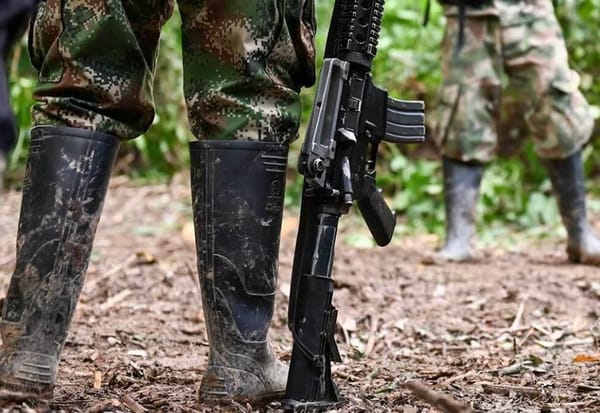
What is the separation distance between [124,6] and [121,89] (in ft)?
0.56

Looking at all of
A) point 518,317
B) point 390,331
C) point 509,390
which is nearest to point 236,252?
point 509,390

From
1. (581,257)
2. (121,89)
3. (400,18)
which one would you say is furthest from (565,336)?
(400,18)

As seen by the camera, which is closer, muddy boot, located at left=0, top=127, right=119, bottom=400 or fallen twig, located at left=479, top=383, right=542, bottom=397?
muddy boot, located at left=0, top=127, right=119, bottom=400

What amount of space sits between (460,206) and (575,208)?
0.49 m

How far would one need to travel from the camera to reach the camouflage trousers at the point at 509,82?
3863 mm

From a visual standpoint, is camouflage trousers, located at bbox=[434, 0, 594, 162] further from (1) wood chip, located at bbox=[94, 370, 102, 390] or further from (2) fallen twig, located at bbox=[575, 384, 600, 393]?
(1) wood chip, located at bbox=[94, 370, 102, 390]

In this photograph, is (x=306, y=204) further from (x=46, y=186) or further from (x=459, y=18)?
(x=459, y=18)

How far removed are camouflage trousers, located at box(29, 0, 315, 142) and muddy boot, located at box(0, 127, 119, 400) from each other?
62 mm

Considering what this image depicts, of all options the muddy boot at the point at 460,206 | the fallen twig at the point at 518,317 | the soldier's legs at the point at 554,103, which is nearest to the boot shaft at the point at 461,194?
the muddy boot at the point at 460,206

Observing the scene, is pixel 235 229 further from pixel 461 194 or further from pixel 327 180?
pixel 461 194

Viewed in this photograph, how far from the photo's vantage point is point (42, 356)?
5.45ft

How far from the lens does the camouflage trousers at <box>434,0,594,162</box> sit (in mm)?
3863

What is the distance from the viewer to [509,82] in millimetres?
3990

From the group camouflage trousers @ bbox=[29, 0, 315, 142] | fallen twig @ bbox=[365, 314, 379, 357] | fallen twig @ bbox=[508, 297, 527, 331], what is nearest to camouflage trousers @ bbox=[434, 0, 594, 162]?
fallen twig @ bbox=[508, 297, 527, 331]
